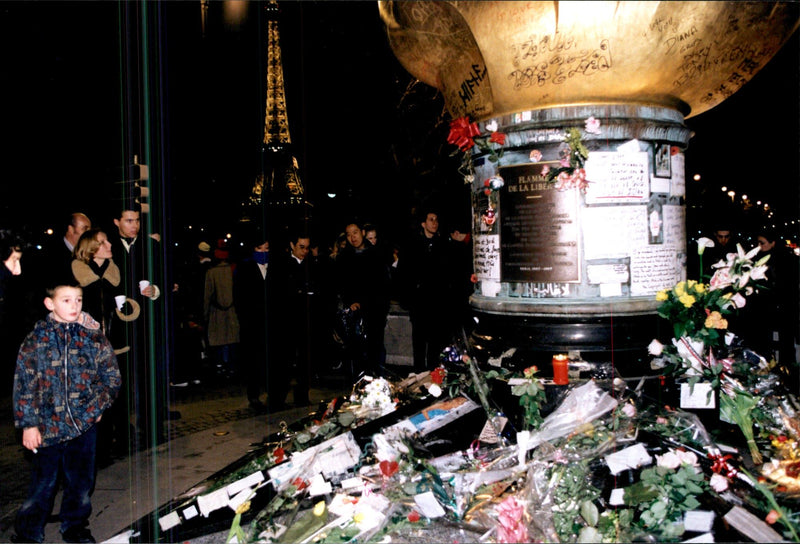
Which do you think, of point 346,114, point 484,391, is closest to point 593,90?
point 484,391

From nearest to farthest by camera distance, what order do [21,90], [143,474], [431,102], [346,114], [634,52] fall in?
1. [634,52]
2. [143,474]
3. [431,102]
4. [21,90]
5. [346,114]

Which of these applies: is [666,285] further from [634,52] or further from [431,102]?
[431,102]

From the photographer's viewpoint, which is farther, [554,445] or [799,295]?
[799,295]

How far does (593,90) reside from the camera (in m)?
4.22

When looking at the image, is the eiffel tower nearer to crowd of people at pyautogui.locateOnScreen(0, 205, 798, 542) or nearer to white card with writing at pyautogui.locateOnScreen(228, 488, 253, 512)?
crowd of people at pyautogui.locateOnScreen(0, 205, 798, 542)

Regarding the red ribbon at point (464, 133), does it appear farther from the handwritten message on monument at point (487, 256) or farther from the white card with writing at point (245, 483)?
the white card with writing at point (245, 483)

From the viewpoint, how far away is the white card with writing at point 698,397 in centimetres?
412

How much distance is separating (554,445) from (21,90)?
18251 mm

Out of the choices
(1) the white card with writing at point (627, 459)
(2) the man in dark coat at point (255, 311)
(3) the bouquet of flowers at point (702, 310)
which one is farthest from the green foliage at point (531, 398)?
(2) the man in dark coat at point (255, 311)

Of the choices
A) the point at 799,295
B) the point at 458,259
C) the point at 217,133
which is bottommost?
the point at 799,295

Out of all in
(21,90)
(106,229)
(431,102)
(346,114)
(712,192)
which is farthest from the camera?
(346,114)

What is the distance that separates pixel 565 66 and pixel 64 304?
3.79 meters

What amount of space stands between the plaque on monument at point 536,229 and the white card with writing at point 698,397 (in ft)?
3.42

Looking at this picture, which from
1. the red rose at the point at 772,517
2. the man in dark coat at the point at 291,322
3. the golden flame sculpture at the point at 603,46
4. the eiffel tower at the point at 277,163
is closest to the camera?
the red rose at the point at 772,517
